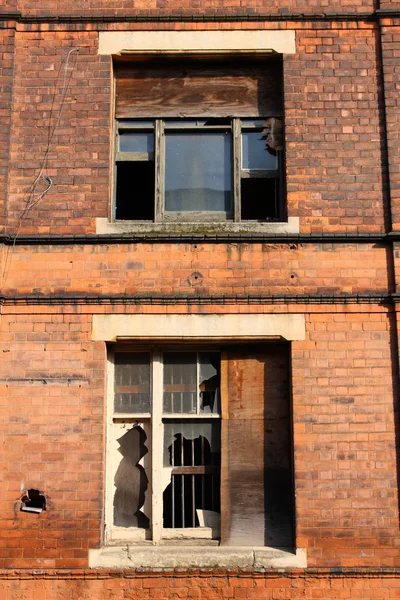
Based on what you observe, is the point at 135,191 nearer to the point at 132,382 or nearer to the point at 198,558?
the point at 132,382

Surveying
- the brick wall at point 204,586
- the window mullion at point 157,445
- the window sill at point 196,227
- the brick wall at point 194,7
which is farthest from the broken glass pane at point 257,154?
the brick wall at point 204,586

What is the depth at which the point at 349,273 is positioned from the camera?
282 inches

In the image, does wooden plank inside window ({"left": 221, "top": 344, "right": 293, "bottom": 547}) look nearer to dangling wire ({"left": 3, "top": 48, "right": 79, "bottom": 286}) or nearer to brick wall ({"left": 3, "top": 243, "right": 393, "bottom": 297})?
brick wall ({"left": 3, "top": 243, "right": 393, "bottom": 297})

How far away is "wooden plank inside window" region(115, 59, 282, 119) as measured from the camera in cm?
773

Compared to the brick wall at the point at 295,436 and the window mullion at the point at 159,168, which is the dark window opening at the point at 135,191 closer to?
the window mullion at the point at 159,168

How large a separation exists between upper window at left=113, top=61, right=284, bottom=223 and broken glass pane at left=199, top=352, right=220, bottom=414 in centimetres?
161

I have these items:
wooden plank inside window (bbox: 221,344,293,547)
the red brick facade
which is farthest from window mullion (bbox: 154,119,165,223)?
wooden plank inside window (bbox: 221,344,293,547)

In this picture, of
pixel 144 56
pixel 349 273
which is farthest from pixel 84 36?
pixel 349 273

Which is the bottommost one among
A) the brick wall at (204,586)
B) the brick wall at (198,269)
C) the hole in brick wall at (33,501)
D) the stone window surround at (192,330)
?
the brick wall at (204,586)

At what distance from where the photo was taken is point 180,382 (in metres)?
7.28

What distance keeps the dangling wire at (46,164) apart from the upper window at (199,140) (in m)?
0.59

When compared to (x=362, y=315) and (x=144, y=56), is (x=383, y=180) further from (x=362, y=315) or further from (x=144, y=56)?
(x=144, y=56)

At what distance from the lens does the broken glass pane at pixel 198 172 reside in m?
7.62

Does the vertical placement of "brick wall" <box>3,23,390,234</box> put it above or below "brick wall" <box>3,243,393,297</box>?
above
